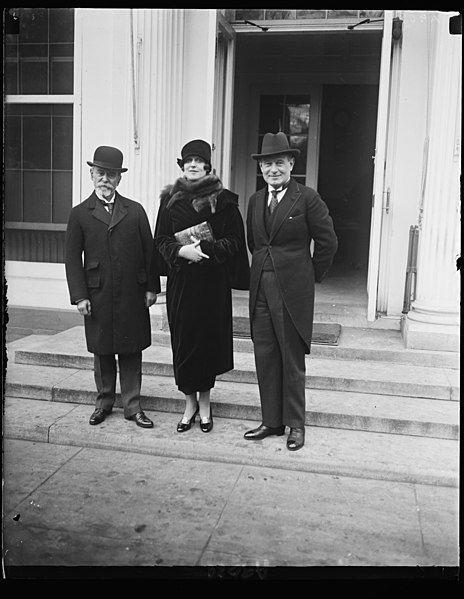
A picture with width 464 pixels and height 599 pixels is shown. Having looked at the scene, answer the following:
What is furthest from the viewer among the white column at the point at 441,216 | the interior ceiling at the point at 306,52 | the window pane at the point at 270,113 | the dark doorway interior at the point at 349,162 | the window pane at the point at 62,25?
the dark doorway interior at the point at 349,162

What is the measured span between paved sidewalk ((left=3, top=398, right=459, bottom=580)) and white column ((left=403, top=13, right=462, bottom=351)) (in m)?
1.49

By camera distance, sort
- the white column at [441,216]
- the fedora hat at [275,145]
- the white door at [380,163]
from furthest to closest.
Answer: the white door at [380,163], the white column at [441,216], the fedora hat at [275,145]

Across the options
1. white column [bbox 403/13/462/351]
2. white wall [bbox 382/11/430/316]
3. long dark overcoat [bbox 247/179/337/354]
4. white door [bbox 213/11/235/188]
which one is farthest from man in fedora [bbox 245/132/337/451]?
white door [bbox 213/11/235/188]

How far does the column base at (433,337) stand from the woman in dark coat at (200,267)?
78.3 inches

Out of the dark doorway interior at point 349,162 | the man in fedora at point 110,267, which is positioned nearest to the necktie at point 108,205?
the man in fedora at point 110,267

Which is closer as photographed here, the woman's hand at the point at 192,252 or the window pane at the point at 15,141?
the woman's hand at the point at 192,252

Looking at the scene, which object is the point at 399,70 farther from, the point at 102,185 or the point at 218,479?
the point at 218,479

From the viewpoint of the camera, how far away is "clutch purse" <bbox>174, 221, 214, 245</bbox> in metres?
4.37

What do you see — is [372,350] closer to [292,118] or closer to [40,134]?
[40,134]

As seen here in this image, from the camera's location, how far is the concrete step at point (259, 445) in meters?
4.20

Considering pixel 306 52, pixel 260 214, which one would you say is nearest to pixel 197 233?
pixel 260 214

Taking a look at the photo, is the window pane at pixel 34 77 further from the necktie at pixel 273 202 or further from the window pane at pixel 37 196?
the necktie at pixel 273 202

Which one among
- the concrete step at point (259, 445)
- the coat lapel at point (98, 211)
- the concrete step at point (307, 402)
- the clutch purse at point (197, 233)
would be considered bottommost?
the concrete step at point (259, 445)

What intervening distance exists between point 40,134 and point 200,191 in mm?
3453
